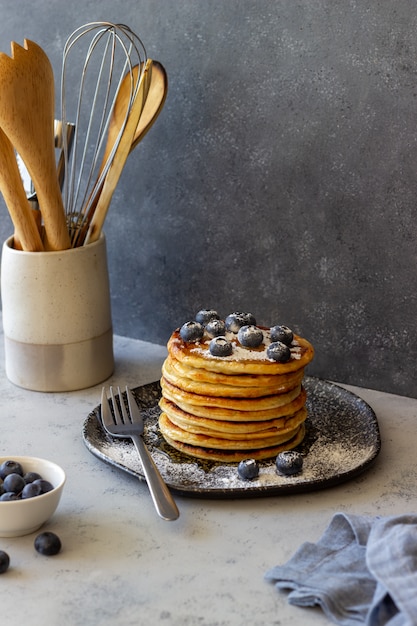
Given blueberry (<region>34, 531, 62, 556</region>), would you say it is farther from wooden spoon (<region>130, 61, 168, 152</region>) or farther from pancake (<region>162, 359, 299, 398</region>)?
wooden spoon (<region>130, 61, 168, 152</region>)

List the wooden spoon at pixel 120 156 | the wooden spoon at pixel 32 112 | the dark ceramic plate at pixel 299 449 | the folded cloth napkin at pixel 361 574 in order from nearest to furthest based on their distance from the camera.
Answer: the folded cloth napkin at pixel 361 574 → the dark ceramic plate at pixel 299 449 → the wooden spoon at pixel 32 112 → the wooden spoon at pixel 120 156

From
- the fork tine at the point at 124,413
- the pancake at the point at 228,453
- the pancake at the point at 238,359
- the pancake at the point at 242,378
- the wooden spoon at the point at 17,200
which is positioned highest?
the wooden spoon at the point at 17,200

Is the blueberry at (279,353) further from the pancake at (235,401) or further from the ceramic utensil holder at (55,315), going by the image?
the ceramic utensil holder at (55,315)

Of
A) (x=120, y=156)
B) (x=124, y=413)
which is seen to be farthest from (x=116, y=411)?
(x=120, y=156)

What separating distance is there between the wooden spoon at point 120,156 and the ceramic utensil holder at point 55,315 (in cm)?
3

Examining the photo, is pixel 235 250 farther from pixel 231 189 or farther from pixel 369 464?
pixel 369 464

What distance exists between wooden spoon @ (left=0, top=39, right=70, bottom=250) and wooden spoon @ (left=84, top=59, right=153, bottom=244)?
71 millimetres

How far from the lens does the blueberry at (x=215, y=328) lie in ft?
3.47

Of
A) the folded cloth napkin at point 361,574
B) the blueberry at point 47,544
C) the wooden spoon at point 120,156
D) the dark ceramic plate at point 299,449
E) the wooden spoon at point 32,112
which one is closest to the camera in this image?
the folded cloth napkin at point 361,574

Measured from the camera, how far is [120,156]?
118 centimetres

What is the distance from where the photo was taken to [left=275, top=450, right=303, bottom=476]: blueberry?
96cm

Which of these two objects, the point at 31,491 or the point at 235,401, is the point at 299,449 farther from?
the point at 31,491

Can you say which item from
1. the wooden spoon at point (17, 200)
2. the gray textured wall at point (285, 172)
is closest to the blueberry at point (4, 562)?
the wooden spoon at point (17, 200)

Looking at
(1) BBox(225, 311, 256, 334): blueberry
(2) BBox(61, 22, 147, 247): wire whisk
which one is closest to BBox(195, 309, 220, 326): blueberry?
(1) BBox(225, 311, 256, 334): blueberry
